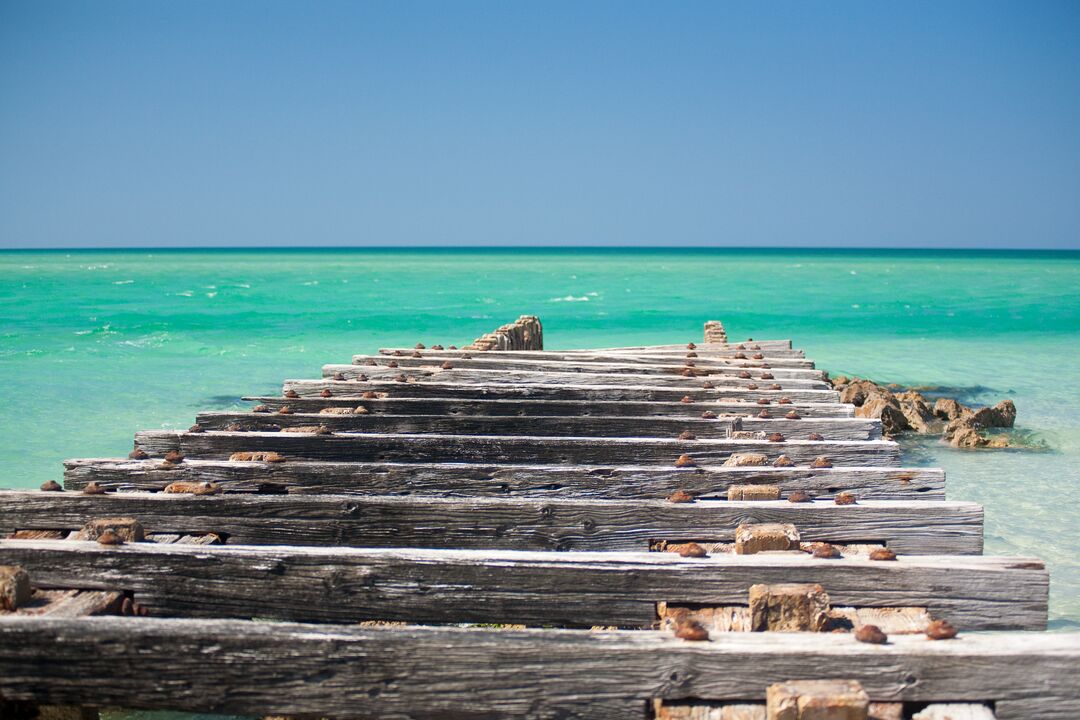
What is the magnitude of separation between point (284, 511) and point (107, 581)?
2.33 feet

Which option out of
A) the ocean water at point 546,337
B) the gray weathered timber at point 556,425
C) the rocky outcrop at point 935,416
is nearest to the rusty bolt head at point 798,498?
the gray weathered timber at point 556,425

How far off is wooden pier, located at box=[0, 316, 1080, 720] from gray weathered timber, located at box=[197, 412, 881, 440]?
54 cm

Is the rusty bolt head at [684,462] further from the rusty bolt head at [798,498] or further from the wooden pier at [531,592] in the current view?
the rusty bolt head at [798,498]

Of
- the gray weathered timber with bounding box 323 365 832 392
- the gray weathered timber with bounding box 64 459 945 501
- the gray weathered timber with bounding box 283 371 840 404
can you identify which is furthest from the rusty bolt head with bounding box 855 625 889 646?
the gray weathered timber with bounding box 323 365 832 392

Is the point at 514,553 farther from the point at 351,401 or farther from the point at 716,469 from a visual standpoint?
the point at 351,401

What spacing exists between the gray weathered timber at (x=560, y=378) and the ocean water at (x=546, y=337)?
2272mm

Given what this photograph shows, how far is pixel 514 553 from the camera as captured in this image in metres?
2.84

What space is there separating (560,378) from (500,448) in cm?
233

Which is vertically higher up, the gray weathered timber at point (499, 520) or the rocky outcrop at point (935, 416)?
the gray weathered timber at point (499, 520)

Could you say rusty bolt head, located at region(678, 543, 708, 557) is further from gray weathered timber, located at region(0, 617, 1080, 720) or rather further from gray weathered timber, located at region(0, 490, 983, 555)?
gray weathered timber, located at region(0, 617, 1080, 720)

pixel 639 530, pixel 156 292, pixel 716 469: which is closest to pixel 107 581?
pixel 639 530

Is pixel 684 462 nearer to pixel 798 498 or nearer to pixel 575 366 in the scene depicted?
pixel 798 498

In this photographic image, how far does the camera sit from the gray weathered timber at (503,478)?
386 centimetres

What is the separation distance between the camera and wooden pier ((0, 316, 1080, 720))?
217cm
